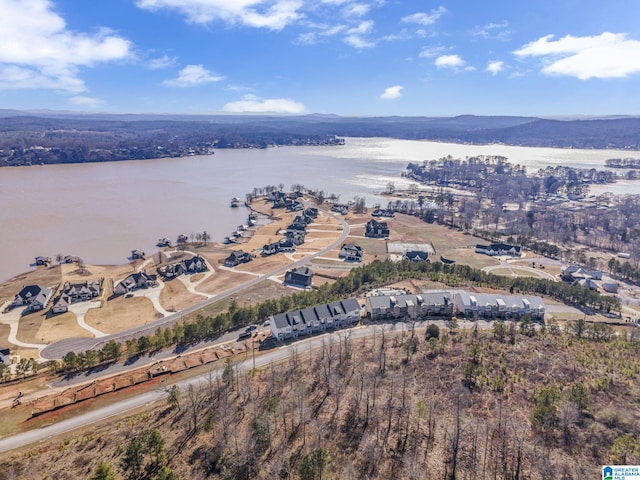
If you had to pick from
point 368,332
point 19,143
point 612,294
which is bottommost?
point 612,294

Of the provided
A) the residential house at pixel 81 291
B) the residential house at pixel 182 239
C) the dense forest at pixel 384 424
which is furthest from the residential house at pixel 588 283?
the residential house at pixel 81 291

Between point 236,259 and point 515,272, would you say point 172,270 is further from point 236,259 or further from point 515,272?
point 515,272

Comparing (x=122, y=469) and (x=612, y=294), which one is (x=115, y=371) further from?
(x=612, y=294)

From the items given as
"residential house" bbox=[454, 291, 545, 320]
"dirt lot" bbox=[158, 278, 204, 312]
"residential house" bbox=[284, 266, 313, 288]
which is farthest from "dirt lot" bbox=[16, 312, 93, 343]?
"residential house" bbox=[454, 291, 545, 320]

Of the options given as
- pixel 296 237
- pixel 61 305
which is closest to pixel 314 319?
pixel 61 305

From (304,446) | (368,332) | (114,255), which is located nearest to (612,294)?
(368,332)

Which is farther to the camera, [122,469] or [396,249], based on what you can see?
[396,249]

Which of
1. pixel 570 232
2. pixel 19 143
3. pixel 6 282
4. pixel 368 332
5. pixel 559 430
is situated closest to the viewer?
pixel 559 430
